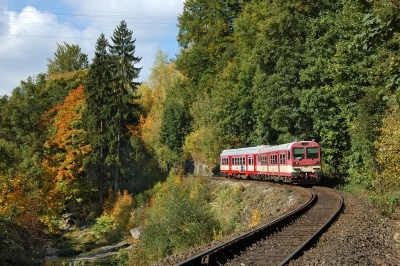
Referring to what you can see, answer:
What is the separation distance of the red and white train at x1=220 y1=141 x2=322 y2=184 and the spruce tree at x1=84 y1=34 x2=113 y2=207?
14.7 metres

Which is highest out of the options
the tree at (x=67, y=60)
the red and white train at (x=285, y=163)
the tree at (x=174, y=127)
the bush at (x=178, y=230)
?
the tree at (x=67, y=60)

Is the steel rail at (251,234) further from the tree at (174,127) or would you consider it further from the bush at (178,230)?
the tree at (174,127)

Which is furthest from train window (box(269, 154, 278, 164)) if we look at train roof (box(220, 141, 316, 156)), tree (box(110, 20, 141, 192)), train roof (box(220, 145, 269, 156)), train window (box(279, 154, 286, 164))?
tree (box(110, 20, 141, 192))

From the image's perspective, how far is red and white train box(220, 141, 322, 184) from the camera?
25.3 metres

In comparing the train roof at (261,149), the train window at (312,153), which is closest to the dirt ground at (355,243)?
the train window at (312,153)

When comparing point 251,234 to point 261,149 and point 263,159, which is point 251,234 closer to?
point 263,159

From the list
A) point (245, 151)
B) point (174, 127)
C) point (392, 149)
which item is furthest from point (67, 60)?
point (392, 149)

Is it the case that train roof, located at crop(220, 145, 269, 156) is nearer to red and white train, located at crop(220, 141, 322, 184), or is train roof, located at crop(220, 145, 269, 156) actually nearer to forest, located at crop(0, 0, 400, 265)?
red and white train, located at crop(220, 141, 322, 184)

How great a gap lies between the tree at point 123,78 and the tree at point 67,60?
45468 millimetres

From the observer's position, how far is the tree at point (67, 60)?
3361 inches

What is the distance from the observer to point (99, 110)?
42469 mm

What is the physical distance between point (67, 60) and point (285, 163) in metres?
69.6

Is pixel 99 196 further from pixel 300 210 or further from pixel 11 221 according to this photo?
pixel 300 210

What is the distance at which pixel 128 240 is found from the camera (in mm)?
30750
